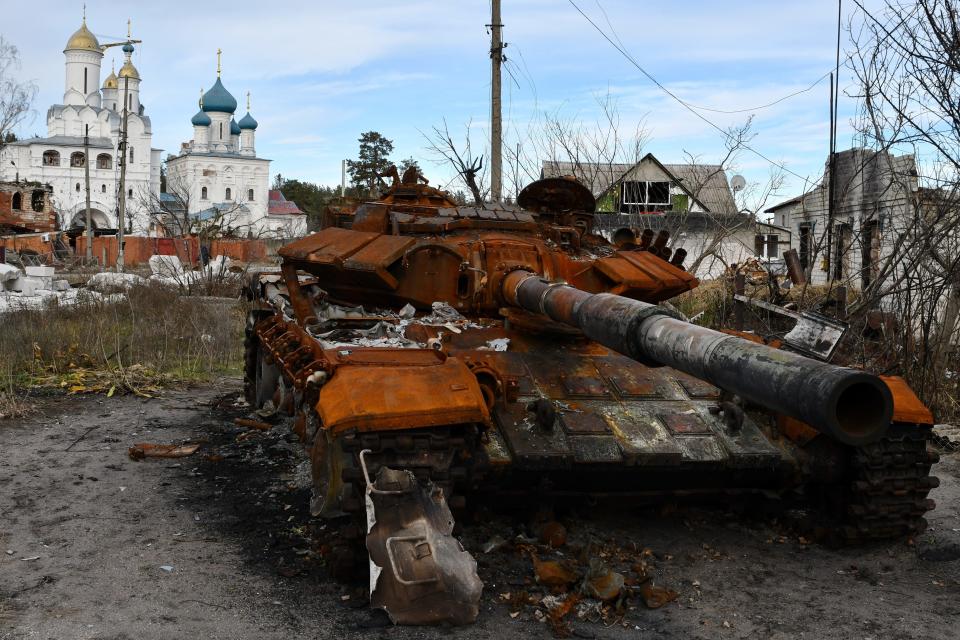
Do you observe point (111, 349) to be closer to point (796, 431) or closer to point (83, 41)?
point (796, 431)

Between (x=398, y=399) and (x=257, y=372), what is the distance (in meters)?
5.76

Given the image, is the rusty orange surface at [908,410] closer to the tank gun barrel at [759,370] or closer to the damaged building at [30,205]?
the tank gun barrel at [759,370]

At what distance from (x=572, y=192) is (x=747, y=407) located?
3.05 meters

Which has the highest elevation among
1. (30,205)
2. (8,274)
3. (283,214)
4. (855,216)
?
(283,214)

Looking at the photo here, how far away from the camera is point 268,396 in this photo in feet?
32.0

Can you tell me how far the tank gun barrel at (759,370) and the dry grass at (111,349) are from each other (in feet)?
23.6

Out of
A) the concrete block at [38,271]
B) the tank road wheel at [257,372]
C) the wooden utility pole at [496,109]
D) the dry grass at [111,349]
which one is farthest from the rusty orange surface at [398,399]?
the concrete block at [38,271]

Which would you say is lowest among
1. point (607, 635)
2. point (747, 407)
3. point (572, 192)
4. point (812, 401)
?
point (607, 635)

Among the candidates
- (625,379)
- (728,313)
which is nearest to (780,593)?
(625,379)

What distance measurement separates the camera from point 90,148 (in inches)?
2569

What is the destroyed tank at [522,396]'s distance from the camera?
14.1 feet

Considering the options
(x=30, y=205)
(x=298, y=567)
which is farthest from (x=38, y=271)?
(x=30, y=205)

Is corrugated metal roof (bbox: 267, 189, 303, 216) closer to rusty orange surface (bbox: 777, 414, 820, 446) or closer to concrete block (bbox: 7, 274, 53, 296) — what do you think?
concrete block (bbox: 7, 274, 53, 296)

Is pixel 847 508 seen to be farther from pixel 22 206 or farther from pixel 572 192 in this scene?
pixel 22 206
